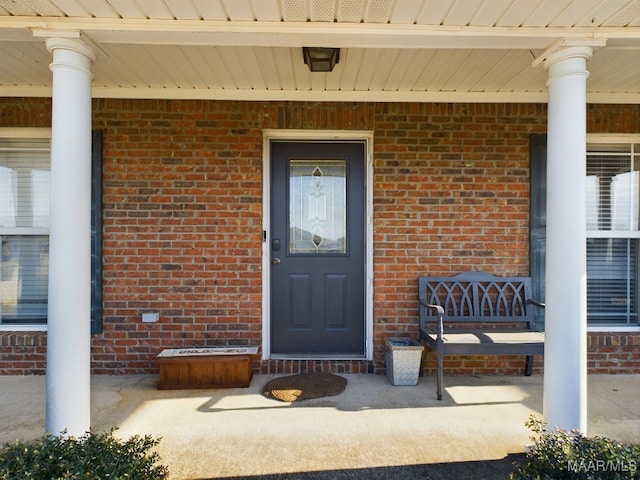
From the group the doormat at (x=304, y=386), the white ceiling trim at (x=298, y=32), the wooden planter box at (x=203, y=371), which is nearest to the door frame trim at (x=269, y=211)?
the doormat at (x=304, y=386)

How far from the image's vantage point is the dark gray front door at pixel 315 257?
3.98 m

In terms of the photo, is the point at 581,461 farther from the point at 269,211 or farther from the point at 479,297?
the point at 269,211

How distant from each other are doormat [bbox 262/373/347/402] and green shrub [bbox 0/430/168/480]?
1513mm

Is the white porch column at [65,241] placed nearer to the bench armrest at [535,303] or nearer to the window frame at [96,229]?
the window frame at [96,229]

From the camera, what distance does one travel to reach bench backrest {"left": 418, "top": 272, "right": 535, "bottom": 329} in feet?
12.3

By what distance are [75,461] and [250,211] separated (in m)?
2.46

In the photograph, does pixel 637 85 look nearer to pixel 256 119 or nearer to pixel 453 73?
pixel 453 73

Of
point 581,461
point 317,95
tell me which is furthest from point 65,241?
point 581,461

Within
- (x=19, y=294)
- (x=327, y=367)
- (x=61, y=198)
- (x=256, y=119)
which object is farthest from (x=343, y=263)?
(x=19, y=294)

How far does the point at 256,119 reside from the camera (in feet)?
12.5

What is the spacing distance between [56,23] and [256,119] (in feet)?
5.76

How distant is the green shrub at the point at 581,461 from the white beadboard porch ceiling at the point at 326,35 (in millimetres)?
2152

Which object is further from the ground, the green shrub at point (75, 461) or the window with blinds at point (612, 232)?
the window with blinds at point (612, 232)

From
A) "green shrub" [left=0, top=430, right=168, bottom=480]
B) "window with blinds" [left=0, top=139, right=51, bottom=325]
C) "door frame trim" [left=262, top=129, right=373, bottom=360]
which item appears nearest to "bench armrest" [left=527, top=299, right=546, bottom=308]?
"door frame trim" [left=262, top=129, right=373, bottom=360]
